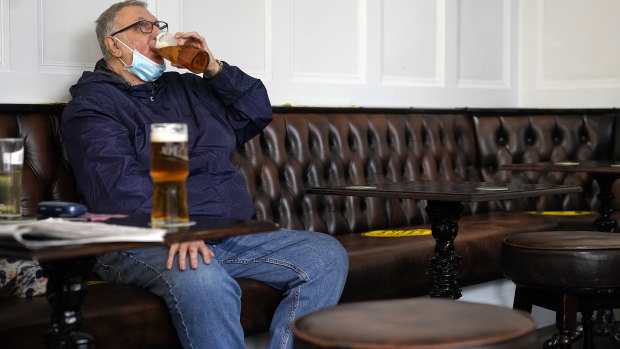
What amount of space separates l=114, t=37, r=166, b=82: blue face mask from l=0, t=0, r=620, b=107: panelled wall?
19.7 inches

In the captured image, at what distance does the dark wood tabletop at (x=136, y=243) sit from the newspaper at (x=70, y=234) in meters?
0.01

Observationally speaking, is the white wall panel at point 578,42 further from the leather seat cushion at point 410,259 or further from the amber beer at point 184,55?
the amber beer at point 184,55

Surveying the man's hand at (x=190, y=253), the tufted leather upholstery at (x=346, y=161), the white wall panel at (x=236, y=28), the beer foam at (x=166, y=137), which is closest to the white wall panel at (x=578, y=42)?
the tufted leather upholstery at (x=346, y=161)

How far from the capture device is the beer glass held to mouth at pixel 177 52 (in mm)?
2613

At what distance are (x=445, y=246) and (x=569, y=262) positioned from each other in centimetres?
39

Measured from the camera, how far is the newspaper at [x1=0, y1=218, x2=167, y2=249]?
4.78 feet

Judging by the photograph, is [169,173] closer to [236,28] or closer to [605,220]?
[236,28]

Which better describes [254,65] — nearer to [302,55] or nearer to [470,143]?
[302,55]

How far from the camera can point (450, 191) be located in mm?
2693

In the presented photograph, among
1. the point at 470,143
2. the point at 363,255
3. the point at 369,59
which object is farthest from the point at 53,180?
the point at 470,143

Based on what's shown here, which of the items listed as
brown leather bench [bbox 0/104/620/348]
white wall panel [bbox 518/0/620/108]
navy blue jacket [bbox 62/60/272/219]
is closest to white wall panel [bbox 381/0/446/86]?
brown leather bench [bbox 0/104/620/348]

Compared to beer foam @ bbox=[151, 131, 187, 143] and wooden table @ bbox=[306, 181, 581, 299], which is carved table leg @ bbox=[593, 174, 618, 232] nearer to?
wooden table @ bbox=[306, 181, 581, 299]

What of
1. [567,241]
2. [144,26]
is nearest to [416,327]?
[567,241]

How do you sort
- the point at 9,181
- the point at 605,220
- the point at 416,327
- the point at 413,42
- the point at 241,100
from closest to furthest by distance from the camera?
the point at 416,327, the point at 9,181, the point at 241,100, the point at 605,220, the point at 413,42
